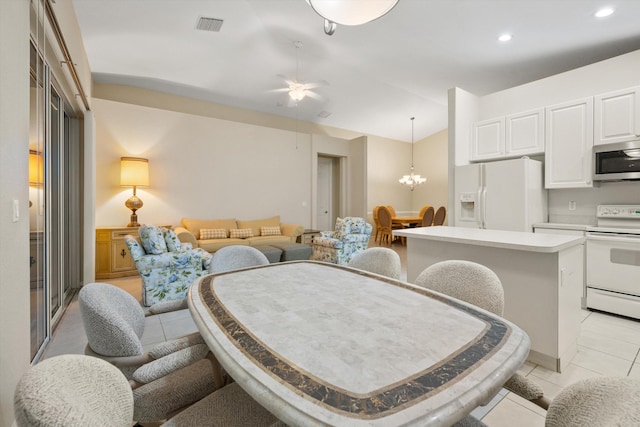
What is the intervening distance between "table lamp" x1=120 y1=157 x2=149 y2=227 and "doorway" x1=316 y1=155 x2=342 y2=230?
446cm

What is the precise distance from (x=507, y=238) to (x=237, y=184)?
5.20 metres

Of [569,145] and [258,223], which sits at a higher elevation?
[569,145]

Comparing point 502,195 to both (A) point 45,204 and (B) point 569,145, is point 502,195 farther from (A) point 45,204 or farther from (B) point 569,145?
(A) point 45,204

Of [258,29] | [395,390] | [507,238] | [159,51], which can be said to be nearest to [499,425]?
[507,238]

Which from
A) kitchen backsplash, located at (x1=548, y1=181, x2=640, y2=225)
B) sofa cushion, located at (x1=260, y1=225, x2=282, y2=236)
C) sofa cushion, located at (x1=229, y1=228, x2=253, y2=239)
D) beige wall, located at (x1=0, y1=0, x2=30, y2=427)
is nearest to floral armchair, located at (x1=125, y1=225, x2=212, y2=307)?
beige wall, located at (x1=0, y1=0, x2=30, y2=427)

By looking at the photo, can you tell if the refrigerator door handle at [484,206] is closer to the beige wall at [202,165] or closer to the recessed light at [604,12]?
the recessed light at [604,12]

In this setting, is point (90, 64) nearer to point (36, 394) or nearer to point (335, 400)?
point (36, 394)

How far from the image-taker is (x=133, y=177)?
4637 millimetres

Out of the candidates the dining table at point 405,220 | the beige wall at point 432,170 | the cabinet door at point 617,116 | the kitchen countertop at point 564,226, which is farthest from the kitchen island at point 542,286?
the beige wall at point 432,170

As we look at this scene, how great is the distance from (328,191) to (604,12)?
6255mm

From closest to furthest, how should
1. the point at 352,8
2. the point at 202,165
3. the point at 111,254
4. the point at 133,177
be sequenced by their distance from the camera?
the point at 352,8 < the point at 111,254 < the point at 133,177 < the point at 202,165

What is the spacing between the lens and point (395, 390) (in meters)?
0.64

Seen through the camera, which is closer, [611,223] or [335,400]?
[335,400]

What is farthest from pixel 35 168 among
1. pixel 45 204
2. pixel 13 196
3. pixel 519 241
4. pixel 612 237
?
pixel 612 237
